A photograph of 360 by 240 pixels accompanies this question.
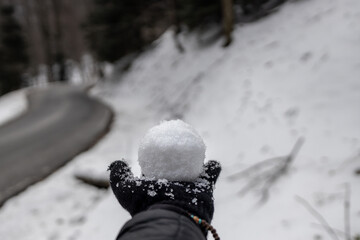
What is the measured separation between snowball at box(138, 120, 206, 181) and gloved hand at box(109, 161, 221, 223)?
0.04 meters

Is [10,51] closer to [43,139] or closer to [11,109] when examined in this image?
[11,109]

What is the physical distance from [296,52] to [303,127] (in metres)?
2.84

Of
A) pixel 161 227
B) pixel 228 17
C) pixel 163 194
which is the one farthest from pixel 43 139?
pixel 161 227

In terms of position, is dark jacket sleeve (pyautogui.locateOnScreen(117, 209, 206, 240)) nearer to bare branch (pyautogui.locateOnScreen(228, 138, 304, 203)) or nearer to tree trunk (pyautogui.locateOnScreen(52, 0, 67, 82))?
bare branch (pyautogui.locateOnScreen(228, 138, 304, 203))

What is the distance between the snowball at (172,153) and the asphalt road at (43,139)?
514cm

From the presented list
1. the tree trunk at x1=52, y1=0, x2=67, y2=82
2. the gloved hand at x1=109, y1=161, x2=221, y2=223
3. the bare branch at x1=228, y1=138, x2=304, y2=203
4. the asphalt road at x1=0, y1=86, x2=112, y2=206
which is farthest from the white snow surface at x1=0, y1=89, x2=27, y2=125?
the tree trunk at x1=52, y1=0, x2=67, y2=82

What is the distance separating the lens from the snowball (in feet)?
3.94

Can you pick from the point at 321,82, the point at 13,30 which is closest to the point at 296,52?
the point at 321,82

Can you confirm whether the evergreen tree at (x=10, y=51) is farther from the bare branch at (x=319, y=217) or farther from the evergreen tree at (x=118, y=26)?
the bare branch at (x=319, y=217)

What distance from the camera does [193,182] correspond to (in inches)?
49.9

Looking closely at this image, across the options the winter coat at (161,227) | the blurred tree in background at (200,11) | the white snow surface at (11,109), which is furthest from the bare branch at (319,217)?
the white snow surface at (11,109)

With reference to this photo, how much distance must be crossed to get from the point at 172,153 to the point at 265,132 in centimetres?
451

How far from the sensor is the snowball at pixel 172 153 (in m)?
1.20

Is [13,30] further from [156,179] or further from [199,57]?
[156,179]
